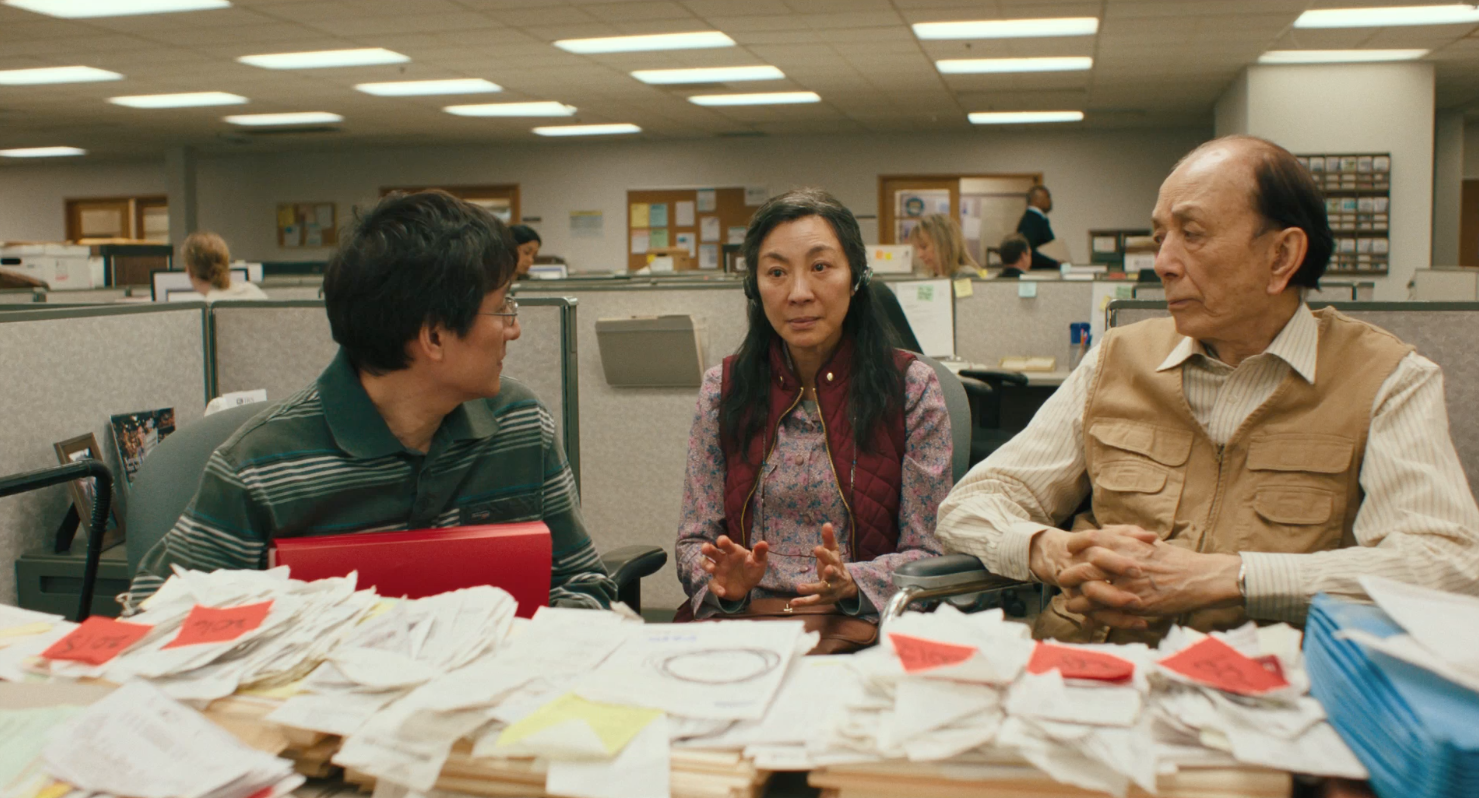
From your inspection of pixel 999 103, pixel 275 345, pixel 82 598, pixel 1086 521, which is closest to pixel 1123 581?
pixel 1086 521

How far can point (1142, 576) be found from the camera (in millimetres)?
1255

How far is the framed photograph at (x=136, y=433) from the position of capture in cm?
203

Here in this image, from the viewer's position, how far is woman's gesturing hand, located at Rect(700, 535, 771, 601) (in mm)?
1398

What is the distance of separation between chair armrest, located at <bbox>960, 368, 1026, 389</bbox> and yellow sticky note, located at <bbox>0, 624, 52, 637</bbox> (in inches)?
111

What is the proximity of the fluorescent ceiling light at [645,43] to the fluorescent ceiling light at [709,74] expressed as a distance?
26.5 inches

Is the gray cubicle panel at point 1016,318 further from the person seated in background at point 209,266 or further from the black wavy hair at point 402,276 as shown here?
the person seated in background at point 209,266

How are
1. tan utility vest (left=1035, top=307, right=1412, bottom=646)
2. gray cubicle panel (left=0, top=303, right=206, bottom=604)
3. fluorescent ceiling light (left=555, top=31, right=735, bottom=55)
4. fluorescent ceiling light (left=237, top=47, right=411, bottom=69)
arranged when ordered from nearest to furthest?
tan utility vest (left=1035, top=307, right=1412, bottom=646), gray cubicle panel (left=0, top=303, right=206, bottom=604), fluorescent ceiling light (left=555, top=31, right=735, bottom=55), fluorescent ceiling light (left=237, top=47, right=411, bottom=69)

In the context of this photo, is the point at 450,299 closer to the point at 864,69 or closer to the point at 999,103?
the point at 864,69

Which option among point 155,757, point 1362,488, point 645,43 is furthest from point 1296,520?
point 645,43

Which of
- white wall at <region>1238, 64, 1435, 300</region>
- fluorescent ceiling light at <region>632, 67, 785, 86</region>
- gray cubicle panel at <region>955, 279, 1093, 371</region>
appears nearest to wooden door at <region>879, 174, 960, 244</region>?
fluorescent ceiling light at <region>632, 67, 785, 86</region>

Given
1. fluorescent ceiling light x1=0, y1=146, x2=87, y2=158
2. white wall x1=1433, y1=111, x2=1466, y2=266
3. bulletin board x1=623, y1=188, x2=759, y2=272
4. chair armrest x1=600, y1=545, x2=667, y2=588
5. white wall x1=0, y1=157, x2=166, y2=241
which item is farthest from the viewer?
white wall x1=0, y1=157, x2=166, y2=241

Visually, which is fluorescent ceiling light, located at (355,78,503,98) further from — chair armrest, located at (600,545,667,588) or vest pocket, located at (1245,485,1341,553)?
vest pocket, located at (1245,485,1341,553)

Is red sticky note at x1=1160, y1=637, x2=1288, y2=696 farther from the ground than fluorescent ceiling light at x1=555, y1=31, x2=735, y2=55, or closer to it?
closer to it

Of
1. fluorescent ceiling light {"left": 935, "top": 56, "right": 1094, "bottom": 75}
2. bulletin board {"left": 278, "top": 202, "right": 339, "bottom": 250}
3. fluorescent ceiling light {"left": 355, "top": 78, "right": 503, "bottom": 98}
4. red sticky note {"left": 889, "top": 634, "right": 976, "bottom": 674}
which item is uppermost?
fluorescent ceiling light {"left": 355, "top": 78, "right": 503, "bottom": 98}
